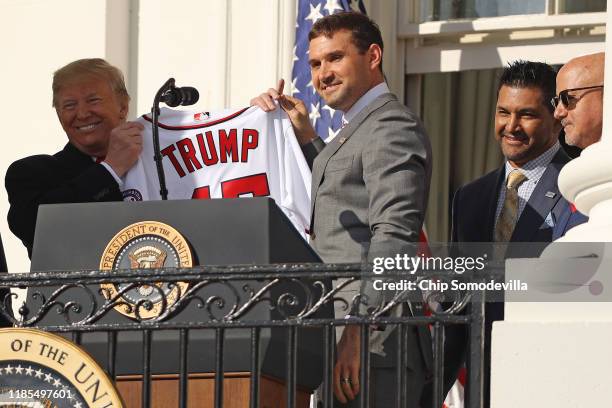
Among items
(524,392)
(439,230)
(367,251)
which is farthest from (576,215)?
(439,230)

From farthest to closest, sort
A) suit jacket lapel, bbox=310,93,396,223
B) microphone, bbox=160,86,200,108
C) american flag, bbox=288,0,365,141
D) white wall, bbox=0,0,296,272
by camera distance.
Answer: white wall, bbox=0,0,296,272 < american flag, bbox=288,0,365,141 < microphone, bbox=160,86,200,108 < suit jacket lapel, bbox=310,93,396,223

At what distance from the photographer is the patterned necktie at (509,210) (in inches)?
236

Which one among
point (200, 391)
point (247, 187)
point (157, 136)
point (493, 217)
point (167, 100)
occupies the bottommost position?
point (200, 391)

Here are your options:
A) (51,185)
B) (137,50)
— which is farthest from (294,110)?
(137,50)

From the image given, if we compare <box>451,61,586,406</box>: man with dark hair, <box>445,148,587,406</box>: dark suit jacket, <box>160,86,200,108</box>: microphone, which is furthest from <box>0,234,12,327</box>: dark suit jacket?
<box>451,61,586,406</box>: man with dark hair

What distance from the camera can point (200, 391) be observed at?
5027 mm

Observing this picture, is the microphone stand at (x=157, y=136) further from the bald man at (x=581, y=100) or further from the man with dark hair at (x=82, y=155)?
the bald man at (x=581, y=100)

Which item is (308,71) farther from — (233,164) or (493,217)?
(493,217)

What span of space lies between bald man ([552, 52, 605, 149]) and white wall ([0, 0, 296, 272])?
2.55 m

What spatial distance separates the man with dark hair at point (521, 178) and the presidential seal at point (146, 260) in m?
1.37

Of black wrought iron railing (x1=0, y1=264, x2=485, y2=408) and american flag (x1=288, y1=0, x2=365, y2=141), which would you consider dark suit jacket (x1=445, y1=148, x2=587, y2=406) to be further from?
american flag (x1=288, y1=0, x2=365, y2=141)

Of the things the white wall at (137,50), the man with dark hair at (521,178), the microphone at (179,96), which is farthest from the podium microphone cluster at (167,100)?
the white wall at (137,50)

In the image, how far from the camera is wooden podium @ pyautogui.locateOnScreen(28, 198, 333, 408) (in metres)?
4.99

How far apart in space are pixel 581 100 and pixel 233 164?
56.3 inches
